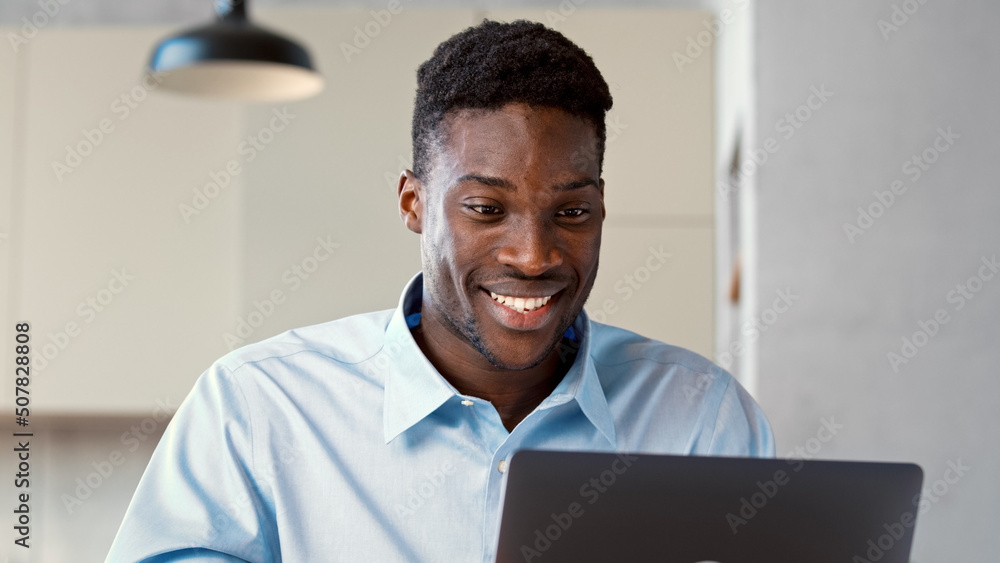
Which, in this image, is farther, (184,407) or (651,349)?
(651,349)

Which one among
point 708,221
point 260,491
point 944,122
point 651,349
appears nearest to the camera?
point 260,491

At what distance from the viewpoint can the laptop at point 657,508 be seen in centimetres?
77

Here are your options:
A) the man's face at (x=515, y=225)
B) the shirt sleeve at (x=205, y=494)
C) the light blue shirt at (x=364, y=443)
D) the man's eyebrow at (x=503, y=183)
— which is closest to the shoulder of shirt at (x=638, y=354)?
the light blue shirt at (x=364, y=443)

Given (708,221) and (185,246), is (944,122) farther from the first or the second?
(185,246)

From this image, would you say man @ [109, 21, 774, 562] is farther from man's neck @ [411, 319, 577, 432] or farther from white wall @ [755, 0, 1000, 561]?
white wall @ [755, 0, 1000, 561]

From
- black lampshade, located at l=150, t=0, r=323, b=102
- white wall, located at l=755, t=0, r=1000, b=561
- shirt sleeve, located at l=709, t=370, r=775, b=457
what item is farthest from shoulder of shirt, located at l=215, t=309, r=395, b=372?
white wall, located at l=755, t=0, r=1000, b=561

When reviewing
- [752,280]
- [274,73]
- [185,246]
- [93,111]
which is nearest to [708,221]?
[752,280]

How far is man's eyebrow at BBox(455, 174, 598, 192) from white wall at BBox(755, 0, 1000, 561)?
1.05 m

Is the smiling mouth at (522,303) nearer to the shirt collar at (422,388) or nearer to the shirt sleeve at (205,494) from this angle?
the shirt collar at (422,388)

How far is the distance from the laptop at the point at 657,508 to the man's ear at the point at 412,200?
1.90 feet

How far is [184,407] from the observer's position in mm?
1178

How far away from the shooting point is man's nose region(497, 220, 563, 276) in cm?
111

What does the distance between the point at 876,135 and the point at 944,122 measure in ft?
0.48

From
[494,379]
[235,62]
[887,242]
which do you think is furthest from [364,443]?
[887,242]
